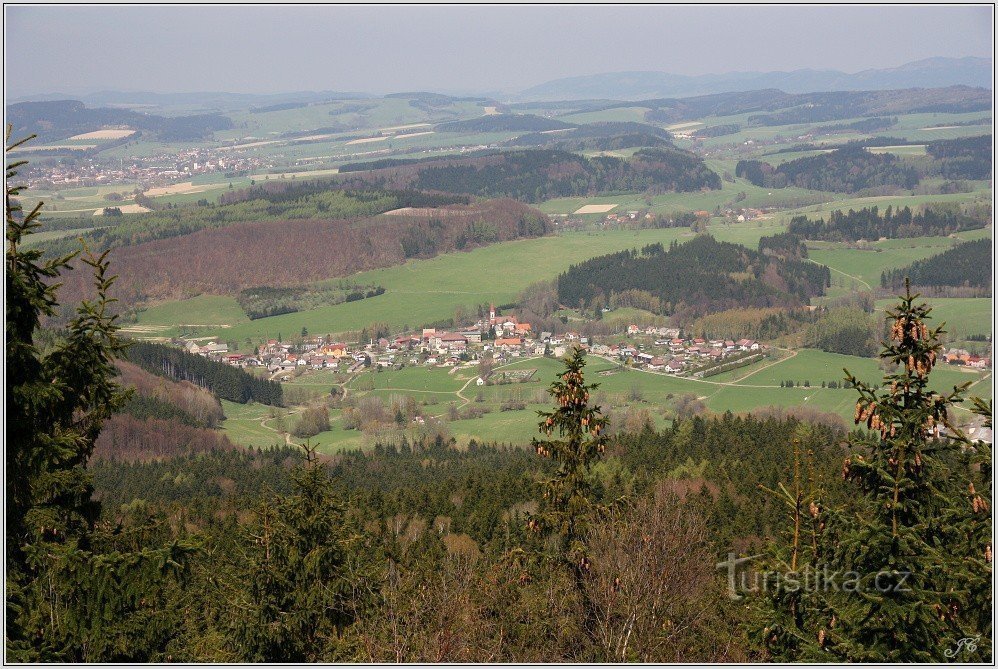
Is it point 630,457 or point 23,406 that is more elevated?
point 23,406

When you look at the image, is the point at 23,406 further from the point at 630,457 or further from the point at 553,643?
the point at 630,457

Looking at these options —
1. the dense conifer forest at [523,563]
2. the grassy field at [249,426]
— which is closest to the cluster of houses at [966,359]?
the grassy field at [249,426]

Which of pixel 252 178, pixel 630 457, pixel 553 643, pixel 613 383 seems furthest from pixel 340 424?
pixel 252 178

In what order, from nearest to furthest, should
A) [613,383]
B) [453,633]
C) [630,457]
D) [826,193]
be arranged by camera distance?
[453,633], [630,457], [613,383], [826,193]

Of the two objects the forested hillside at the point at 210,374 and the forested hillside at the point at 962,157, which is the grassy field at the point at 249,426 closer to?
the forested hillside at the point at 210,374

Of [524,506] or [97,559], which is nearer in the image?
[97,559]

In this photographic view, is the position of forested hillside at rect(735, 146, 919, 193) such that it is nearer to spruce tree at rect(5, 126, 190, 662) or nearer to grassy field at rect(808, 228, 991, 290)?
grassy field at rect(808, 228, 991, 290)

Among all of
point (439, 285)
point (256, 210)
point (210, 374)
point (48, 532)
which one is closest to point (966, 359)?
point (210, 374)
